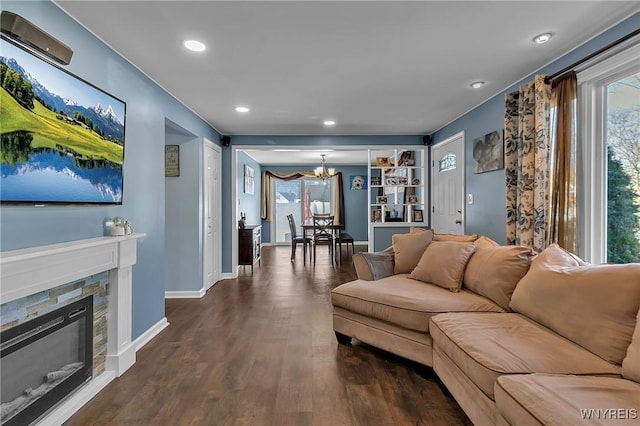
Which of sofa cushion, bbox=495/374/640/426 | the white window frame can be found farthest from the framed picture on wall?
sofa cushion, bbox=495/374/640/426

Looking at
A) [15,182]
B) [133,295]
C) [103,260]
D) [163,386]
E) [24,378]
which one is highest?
A: [15,182]

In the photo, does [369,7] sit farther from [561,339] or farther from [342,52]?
[561,339]

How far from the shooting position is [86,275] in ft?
6.29

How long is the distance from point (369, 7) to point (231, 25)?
0.87m

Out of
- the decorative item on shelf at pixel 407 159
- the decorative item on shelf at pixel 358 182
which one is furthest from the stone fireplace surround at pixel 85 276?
the decorative item on shelf at pixel 358 182

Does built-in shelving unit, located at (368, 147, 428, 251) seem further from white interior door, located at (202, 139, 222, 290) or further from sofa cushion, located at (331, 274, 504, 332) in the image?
Result: sofa cushion, located at (331, 274, 504, 332)

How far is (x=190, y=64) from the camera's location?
105 inches

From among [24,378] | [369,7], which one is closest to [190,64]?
[369,7]

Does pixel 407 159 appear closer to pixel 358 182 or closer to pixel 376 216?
pixel 376 216

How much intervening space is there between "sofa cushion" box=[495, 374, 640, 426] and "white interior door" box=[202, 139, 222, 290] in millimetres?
3842

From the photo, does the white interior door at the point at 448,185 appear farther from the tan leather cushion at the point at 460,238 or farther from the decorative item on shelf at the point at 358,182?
the decorative item on shelf at the point at 358,182

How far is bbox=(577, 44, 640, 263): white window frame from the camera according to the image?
2377 mm

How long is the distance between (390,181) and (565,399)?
4.53 metres

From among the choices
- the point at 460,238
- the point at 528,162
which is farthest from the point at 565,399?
the point at 528,162
